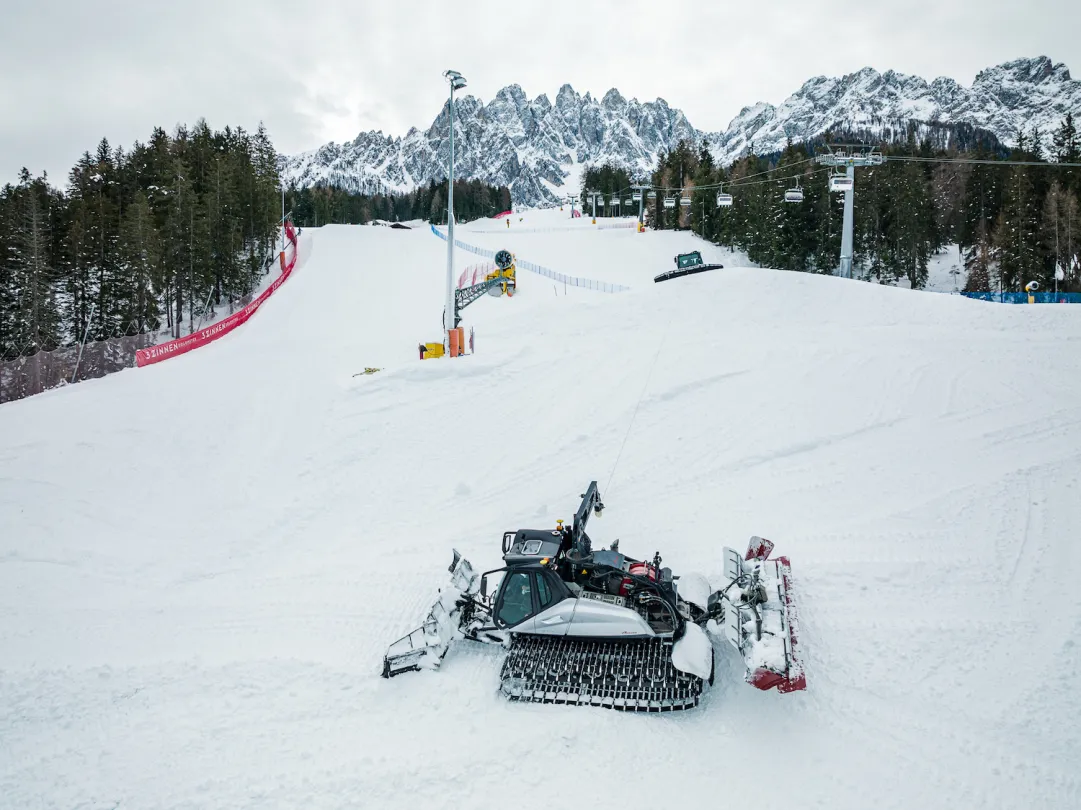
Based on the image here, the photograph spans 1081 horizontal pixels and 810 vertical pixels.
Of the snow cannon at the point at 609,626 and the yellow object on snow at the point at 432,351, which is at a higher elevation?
the yellow object on snow at the point at 432,351

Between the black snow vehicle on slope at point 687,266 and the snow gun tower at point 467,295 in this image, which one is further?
the black snow vehicle on slope at point 687,266

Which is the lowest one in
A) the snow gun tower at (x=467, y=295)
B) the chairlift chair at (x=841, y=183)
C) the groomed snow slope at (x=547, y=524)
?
the groomed snow slope at (x=547, y=524)

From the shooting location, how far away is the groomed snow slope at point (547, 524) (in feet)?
22.1

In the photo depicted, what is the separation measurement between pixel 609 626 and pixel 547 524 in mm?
4728

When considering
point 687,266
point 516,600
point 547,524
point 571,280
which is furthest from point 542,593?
point 571,280

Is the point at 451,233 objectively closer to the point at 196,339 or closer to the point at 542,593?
the point at 196,339

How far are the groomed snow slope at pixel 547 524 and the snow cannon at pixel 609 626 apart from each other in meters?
0.33

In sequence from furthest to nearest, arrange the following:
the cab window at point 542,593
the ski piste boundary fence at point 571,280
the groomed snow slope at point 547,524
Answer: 1. the ski piste boundary fence at point 571,280
2. the cab window at point 542,593
3. the groomed snow slope at point 547,524

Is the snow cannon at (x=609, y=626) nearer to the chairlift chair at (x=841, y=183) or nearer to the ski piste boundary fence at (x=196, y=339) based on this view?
the ski piste boundary fence at (x=196, y=339)

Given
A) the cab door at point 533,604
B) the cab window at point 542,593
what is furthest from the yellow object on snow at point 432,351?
the cab window at point 542,593

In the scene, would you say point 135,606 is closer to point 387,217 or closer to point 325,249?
point 325,249

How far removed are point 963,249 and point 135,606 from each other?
65663 millimetres

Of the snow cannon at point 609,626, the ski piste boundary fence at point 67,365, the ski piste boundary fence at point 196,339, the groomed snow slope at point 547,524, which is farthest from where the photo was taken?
the ski piste boundary fence at point 196,339

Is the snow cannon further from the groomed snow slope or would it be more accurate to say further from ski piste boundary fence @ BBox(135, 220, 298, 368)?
ski piste boundary fence @ BBox(135, 220, 298, 368)
